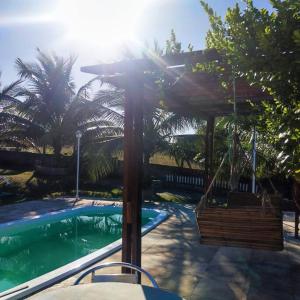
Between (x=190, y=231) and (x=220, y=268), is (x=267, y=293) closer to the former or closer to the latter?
(x=220, y=268)

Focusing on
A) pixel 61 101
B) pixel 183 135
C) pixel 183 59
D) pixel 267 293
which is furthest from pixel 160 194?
pixel 183 59

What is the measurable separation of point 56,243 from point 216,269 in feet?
15.2

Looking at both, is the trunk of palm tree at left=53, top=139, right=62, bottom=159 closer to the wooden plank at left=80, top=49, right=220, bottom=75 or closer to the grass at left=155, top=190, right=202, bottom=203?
the grass at left=155, top=190, right=202, bottom=203

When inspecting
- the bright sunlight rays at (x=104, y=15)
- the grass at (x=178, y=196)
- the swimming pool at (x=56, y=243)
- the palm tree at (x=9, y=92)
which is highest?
the palm tree at (x=9, y=92)

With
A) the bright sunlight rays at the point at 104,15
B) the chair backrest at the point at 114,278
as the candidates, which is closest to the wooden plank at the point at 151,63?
the bright sunlight rays at the point at 104,15

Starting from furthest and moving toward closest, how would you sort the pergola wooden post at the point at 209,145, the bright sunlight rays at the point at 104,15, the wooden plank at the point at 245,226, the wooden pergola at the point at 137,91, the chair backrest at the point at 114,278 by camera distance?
the pergola wooden post at the point at 209,145
the bright sunlight rays at the point at 104,15
the wooden pergola at the point at 137,91
the wooden plank at the point at 245,226
the chair backrest at the point at 114,278

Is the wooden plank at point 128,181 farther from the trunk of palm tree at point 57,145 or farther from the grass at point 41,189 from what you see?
the trunk of palm tree at point 57,145

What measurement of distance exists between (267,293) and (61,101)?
13.4 m

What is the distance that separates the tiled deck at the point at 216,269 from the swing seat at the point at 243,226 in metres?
1.08

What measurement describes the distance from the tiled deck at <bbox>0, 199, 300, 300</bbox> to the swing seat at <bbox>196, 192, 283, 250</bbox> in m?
1.08

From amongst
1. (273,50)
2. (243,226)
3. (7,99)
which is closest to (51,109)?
(7,99)

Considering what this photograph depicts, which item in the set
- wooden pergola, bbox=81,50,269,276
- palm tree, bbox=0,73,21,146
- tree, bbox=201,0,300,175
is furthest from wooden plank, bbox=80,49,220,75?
palm tree, bbox=0,73,21,146

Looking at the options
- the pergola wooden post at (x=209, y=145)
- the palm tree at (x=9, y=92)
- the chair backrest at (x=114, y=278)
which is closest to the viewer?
the chair backrest at (x=114, y=278)

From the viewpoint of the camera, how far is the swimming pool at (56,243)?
5695 mm
